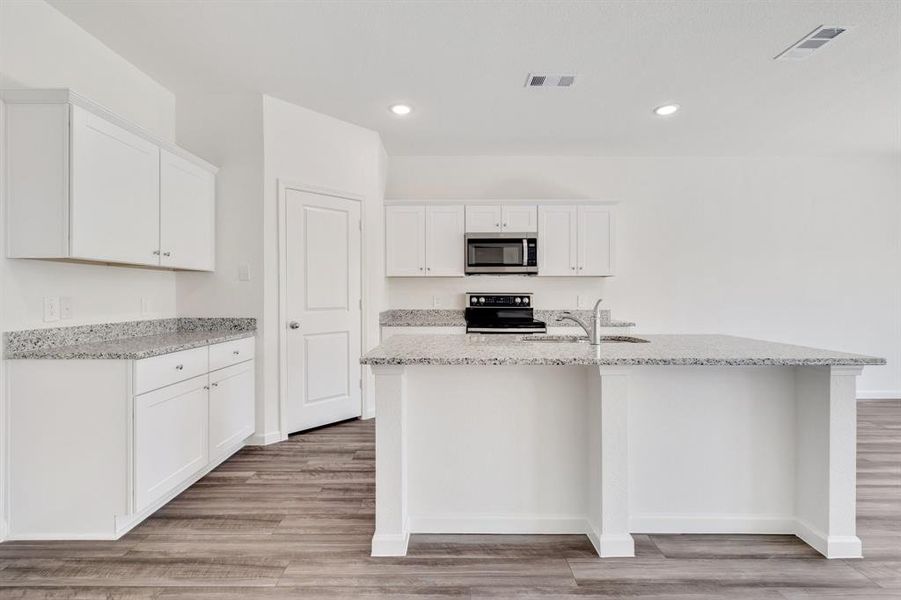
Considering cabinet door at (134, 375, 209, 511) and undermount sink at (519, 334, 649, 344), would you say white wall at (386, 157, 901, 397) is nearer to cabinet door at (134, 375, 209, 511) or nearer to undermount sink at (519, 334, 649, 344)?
undermount sink at (519, 334, 649, 344)

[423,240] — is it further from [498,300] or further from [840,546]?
[840,546]

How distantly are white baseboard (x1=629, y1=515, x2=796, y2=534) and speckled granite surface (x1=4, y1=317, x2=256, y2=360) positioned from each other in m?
2.51

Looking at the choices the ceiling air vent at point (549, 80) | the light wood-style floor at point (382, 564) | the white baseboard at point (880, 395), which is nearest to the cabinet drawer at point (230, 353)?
the light wood-style floor at point (382, 564)

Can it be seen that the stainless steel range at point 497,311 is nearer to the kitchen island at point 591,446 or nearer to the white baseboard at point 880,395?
the kitchen island at point 591,446

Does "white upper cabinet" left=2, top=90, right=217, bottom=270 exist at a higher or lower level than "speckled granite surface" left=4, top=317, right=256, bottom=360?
higher

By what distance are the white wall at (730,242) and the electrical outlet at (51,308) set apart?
288 cm

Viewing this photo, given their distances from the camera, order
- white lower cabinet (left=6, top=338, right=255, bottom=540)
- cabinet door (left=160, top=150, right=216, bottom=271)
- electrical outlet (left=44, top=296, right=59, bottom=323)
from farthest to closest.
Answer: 1. cabinet door (left=160, top=150, right=216, bottom=271)
2. electrical outlet (left=44, top=296, right=59, bottom=323)
3. white lower cabinet (left=6, top=338, right=255, bottom=540)

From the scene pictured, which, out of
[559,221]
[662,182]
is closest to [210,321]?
[559,221]

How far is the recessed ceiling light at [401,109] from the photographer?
11.7 feet

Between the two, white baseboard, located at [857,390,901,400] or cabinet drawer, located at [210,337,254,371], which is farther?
white baseboard, located at [857,390,901,400]

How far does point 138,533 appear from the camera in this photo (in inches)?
84.8

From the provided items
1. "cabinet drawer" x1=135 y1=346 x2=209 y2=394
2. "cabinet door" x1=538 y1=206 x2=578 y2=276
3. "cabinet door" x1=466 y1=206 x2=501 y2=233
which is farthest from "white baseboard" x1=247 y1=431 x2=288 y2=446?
"cabinet door" x1=538 y1=206 x2=578 y2=276

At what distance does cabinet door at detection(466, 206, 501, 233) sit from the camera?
451 centimetres

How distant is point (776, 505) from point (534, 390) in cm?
125
